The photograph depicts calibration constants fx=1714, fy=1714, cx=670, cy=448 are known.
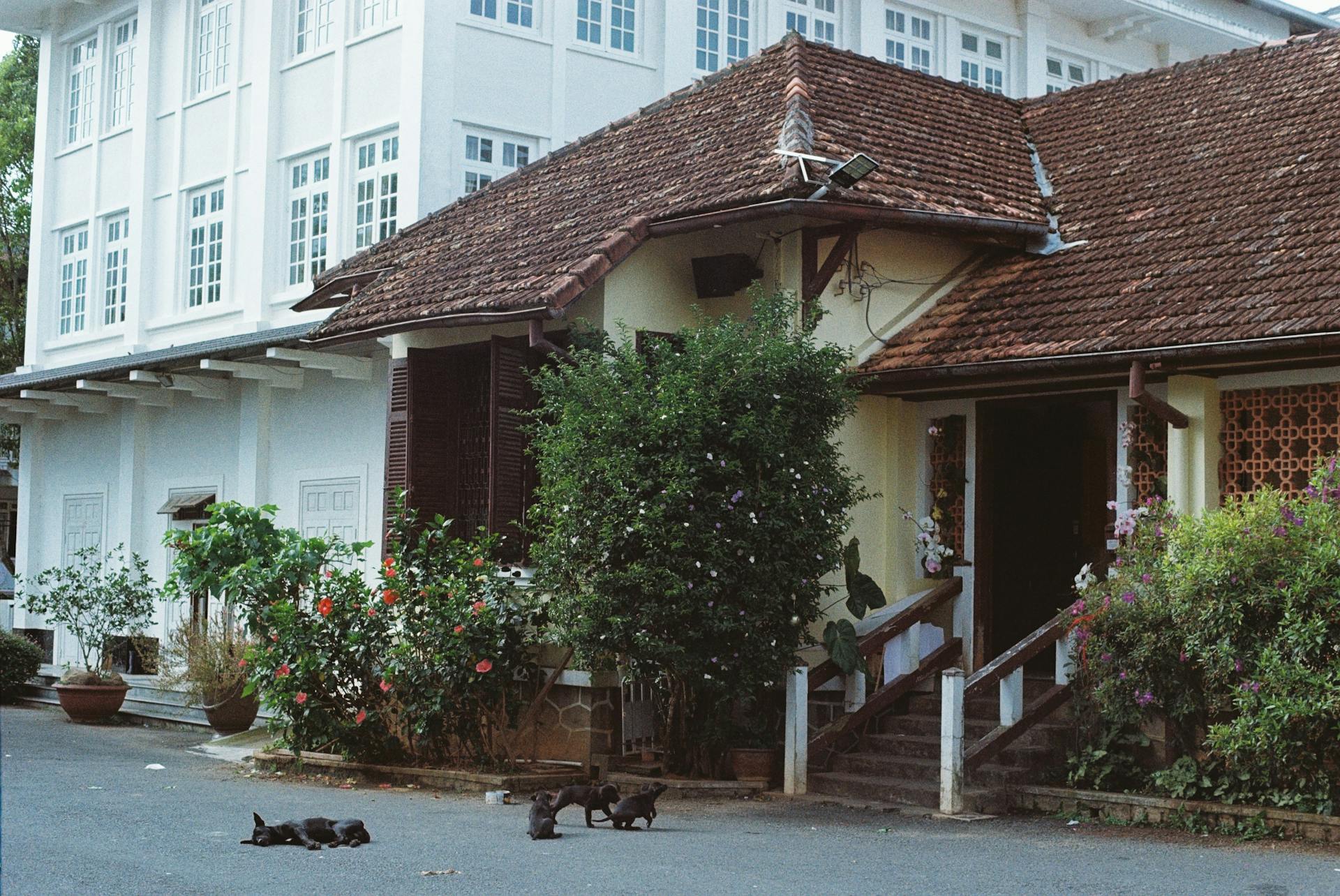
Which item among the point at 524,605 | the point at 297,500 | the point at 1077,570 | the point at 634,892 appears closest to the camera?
the point at 634,892

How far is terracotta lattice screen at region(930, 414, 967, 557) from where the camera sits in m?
13.7

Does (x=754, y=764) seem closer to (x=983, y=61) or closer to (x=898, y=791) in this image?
(x=898, y=791)

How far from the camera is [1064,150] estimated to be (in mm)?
16125

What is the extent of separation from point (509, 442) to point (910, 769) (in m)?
4.36

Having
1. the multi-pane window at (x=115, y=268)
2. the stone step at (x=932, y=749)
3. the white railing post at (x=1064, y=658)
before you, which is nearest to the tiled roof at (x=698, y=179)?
the white railing post at (x=1064, y=658)

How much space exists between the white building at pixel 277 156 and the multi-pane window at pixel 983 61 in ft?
0.11

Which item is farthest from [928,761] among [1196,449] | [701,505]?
[1196,449]

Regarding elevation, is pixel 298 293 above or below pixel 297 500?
above

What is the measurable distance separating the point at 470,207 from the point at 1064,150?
226 inches

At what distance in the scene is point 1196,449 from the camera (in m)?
12.0

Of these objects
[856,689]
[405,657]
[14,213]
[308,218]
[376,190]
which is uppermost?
[14,213]

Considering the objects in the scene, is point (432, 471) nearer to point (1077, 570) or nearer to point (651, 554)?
point (651, 554)

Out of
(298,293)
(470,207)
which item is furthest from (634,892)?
(298,293)

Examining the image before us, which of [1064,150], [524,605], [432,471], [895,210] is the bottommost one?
[524,605]
